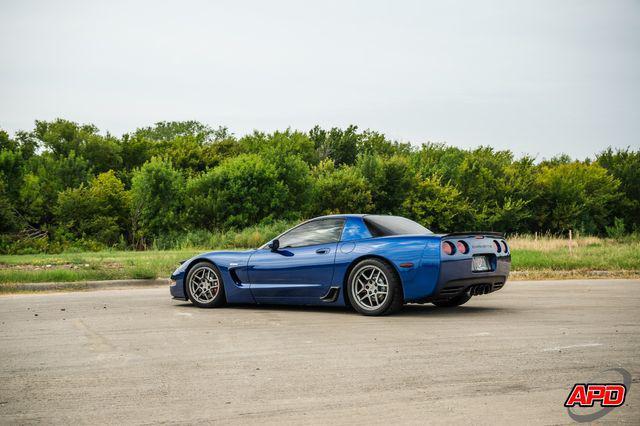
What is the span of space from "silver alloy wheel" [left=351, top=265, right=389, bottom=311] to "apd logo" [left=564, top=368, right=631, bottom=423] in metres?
4.31

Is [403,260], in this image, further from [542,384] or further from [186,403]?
[186,403]

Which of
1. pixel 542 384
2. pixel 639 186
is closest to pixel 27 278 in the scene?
pixel 542 384

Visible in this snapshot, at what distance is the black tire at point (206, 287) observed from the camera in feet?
37.2

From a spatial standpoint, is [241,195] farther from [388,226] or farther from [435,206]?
[388,226]

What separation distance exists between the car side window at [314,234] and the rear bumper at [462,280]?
1585mm

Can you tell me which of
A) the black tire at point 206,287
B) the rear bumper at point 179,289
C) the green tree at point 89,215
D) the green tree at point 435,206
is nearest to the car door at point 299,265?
the black tire at point 206,287

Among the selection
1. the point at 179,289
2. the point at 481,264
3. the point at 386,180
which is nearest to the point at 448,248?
the point at 481,264

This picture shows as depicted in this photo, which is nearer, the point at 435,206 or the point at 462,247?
the point at 462,247

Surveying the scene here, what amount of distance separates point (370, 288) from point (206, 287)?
8.83 feet

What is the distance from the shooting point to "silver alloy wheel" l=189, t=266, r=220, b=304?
450 inches

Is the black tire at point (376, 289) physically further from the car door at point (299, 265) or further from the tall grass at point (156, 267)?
the tall grass at point (156, 267)

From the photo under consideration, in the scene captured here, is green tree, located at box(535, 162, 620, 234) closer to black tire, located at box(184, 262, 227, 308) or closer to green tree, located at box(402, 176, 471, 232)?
green tree, located at box(402, 176, 471, 232)

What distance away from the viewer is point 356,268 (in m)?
10.1

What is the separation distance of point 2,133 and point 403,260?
216 feet
